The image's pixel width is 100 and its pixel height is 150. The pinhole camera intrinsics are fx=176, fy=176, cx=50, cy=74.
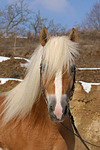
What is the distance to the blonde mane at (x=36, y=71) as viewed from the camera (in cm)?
178

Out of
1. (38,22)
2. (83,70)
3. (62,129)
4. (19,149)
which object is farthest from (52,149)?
(38,22)

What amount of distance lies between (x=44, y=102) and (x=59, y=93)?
0.41 metres

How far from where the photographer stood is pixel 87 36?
22.7 meters

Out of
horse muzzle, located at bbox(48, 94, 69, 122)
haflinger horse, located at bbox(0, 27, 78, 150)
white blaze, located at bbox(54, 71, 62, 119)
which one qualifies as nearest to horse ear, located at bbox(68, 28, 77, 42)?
haflinger horse, located at bbox(0, 27, 78, 150)

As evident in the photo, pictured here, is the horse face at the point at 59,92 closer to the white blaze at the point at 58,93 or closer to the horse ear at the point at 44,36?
the white blaze at the point at 58,93

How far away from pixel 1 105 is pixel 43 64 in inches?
36.7

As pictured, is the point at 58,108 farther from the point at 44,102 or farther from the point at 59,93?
the point at 44,102

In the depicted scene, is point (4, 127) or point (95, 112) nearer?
point (4, 127)

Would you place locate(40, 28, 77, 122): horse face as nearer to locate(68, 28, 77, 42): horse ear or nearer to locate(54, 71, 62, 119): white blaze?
locate(54, 71, 62, 119): white blaze

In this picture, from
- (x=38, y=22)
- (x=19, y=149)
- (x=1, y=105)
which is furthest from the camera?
(x=38, y=22)

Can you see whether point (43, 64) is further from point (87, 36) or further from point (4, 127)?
point (87, 36)

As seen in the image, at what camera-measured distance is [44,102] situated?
1989 mm

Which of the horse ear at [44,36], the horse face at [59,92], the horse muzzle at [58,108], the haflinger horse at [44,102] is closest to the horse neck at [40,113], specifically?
the haflinger horse at [44,102]

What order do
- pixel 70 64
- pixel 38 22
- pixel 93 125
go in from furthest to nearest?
1. pixel 38 22
2. pixel 93 125
3. pixel 70 64
